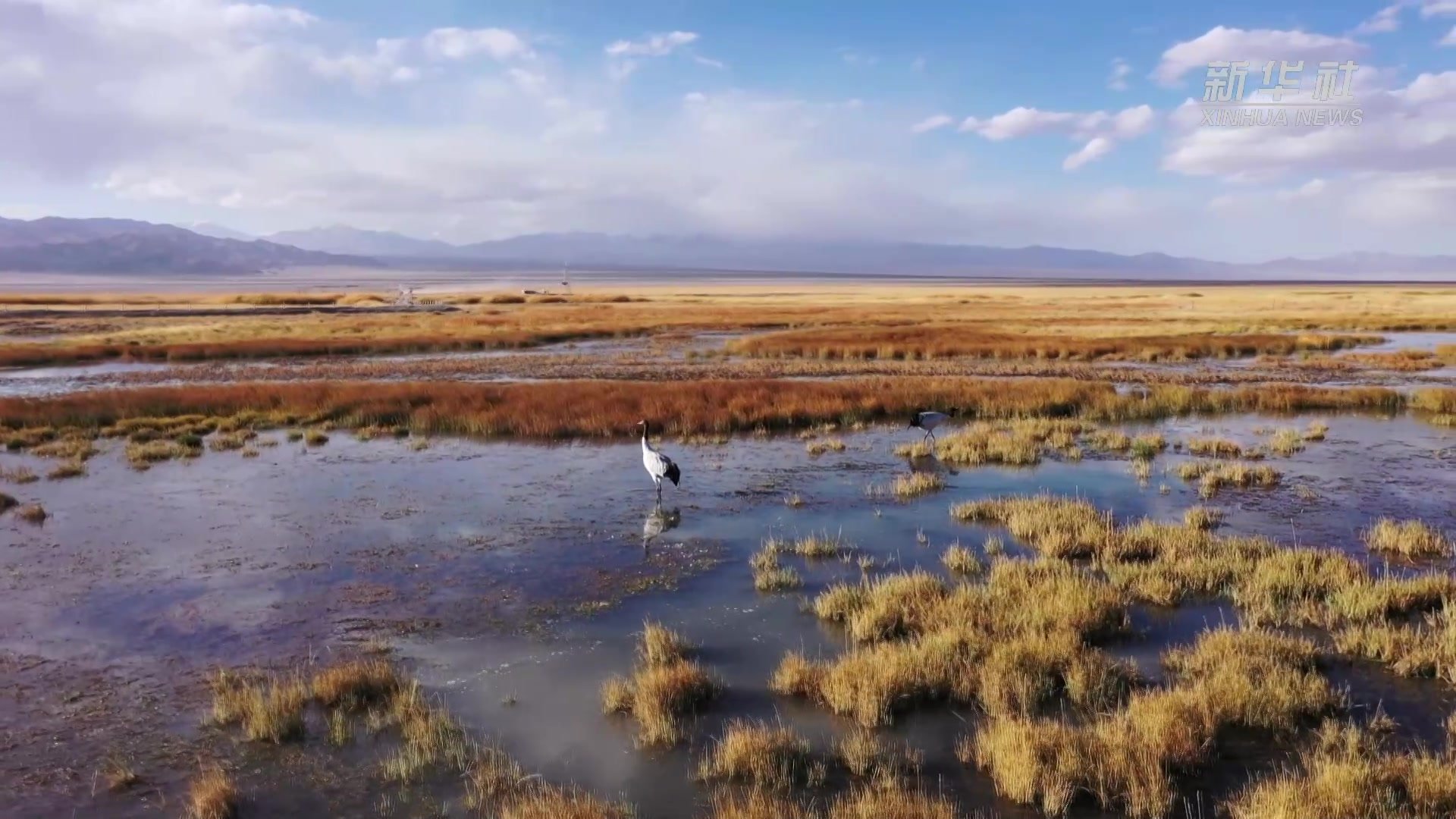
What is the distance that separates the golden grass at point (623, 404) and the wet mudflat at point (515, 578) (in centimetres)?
219

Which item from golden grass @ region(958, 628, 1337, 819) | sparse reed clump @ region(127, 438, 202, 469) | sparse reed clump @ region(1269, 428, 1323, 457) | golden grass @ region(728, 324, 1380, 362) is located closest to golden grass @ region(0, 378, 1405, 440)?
sparse reed clump @ region(127, 438, 202, 469)

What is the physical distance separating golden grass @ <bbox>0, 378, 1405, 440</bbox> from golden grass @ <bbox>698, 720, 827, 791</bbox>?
603 inches

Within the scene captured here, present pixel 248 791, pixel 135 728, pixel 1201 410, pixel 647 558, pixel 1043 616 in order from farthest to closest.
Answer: pixel 1201 410 < pixel 647 558 < pixel 1043 616 < pixel 135 728 < pixel 248 791

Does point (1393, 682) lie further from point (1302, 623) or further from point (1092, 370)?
point (1092, 370)

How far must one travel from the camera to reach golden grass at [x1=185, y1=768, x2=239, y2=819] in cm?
632

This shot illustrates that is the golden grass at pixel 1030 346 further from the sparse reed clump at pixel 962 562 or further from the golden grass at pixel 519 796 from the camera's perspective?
the golden grass at pixel 519 796

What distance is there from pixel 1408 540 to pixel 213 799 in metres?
13.9

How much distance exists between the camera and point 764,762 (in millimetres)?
6793

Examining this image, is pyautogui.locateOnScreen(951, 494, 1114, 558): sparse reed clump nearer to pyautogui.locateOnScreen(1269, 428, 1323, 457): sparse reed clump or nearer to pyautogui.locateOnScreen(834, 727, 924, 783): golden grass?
pyautogui.locateOnScreen(834, 727, 924, 783): golden grass

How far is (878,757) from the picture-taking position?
691 centimetres

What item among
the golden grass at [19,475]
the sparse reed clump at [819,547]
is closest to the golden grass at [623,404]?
the golden grass at [19,475]

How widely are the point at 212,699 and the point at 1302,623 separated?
430 inches

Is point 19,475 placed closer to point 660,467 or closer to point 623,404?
point 623,404

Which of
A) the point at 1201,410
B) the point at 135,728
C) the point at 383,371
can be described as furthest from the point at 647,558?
the point at 383,371
